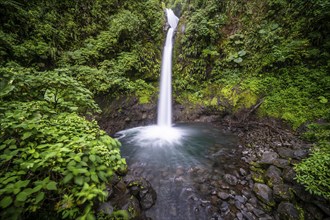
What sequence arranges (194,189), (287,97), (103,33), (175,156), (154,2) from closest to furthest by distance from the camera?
(194,189) → (175,156) → (287,97) → (103,33) → (154,2)

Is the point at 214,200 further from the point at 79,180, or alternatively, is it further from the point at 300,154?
the point at 79,180

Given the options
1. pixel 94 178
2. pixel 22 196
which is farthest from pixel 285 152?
pixel 22 196

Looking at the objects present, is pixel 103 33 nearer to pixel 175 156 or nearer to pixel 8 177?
pixel 175 156

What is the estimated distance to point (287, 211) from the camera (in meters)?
2.77

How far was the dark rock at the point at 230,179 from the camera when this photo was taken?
363cm

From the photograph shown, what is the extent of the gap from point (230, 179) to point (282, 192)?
1.05 meters

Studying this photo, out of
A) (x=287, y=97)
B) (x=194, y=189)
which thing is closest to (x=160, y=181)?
(x=194, y=189)

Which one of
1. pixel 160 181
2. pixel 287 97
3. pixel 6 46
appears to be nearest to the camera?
pixel 160 181

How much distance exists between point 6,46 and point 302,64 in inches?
411

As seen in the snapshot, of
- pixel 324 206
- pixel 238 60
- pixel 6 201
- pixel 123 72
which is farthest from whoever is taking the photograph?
pixel 238 60

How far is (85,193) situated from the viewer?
42.7 inches

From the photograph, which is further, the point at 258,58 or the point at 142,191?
the point at 258,58

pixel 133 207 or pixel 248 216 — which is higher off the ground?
pixel 133 207

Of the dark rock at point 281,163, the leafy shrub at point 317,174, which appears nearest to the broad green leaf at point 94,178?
the leafy shrub at point 317,174
